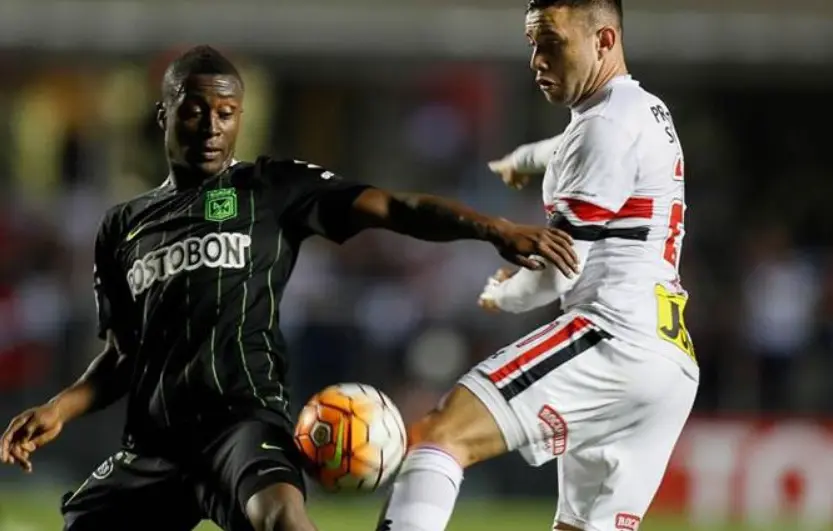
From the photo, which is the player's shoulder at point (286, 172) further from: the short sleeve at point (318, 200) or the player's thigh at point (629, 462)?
the player's thigh at point (629, 462)

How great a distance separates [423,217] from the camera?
5414mm

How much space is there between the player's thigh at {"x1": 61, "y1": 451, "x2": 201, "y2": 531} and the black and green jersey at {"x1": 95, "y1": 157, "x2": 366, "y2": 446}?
155 millimetres

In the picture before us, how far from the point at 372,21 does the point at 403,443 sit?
12679 millimetres

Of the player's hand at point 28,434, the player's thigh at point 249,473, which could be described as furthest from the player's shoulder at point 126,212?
the player's thigh at point 249,473

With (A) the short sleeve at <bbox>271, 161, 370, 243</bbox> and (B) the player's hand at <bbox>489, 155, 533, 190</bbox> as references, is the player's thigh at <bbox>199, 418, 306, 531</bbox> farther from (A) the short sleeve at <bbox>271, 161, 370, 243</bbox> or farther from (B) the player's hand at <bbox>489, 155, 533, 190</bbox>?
(B) the player's hand at <bbox>489, 155, 533, 190</bbox>

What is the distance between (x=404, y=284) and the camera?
15.5 metres

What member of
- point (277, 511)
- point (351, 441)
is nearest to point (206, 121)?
point (351, 441)

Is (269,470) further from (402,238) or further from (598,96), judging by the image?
(402,238)

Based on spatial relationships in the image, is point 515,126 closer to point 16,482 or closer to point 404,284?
point 404,284

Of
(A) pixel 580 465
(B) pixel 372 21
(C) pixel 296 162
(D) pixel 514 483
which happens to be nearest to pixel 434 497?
(A) pixel 580 465

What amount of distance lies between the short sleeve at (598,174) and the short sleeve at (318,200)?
2.33 feet

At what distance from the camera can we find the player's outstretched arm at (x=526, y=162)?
6.35 m

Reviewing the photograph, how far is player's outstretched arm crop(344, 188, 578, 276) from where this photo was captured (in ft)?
17.3

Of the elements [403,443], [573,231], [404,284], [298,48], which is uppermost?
[573,231]
